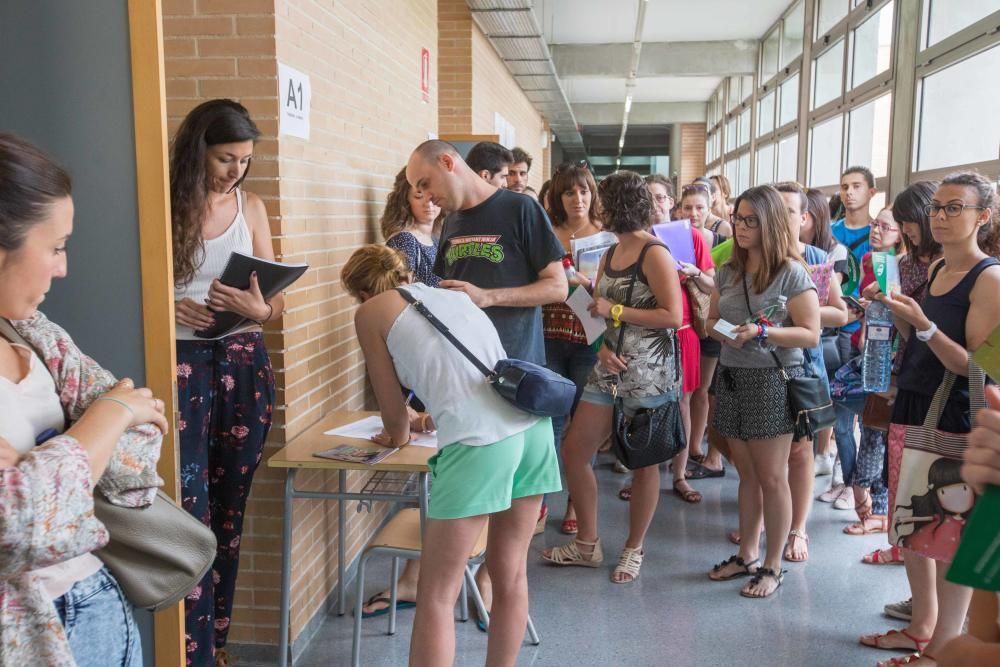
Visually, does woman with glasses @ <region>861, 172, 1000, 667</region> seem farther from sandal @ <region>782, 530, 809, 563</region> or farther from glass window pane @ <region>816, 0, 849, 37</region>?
glass window pane @ <region>816, 0, 849, 37</region>

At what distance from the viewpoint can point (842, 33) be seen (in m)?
7.99

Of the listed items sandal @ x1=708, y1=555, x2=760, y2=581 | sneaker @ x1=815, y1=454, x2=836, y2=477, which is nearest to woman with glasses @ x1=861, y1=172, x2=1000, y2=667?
sandal @ x1=708, y1=555, x2=760, y2=581

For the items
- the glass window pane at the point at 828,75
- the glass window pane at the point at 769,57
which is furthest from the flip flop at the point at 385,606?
the glass window pane at the point at 769,57

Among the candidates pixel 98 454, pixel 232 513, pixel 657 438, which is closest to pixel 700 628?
pixel 657 438

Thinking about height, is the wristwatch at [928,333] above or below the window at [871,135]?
below

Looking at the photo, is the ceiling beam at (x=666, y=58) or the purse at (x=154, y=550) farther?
the ceiling beam at (x=666, y=58)

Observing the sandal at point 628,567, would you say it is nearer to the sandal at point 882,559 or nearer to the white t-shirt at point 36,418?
the sandal at point 882,559

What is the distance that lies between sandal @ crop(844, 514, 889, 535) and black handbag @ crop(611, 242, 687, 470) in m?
1.34

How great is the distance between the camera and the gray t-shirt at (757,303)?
3.15 m

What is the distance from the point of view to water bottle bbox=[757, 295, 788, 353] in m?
3.16

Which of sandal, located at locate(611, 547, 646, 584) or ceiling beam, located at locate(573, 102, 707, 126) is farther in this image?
ceiling beam, located at locate(573, 102, 707, 126)

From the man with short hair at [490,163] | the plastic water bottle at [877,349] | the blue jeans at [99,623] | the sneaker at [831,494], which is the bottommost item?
the sneaker at [831,494]

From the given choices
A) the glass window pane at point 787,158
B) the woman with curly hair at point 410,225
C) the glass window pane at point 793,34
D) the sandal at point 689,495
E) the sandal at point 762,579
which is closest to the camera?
the sandal at point 762,579

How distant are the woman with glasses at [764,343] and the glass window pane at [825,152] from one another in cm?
553
